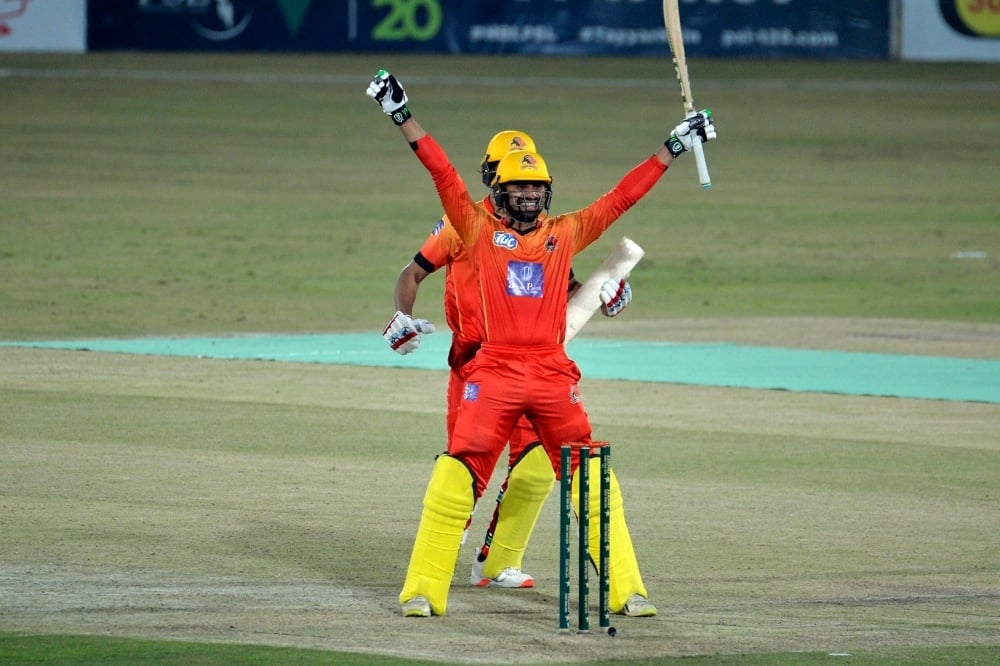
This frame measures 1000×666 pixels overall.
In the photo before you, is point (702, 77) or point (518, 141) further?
point (702, 77)

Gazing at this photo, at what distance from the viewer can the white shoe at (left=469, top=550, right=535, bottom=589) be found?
966 centimetres

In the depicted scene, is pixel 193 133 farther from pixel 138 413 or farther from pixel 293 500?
pixel 293 500

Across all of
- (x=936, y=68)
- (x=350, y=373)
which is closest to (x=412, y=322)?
(x=350, y=373)

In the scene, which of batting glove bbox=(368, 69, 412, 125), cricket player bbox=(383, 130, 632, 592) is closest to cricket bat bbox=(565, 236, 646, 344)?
cricket player bbox=(383, 130, 632, 592)

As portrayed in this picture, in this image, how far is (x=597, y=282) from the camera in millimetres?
10211

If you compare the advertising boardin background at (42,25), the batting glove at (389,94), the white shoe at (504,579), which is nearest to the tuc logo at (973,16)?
the advertising boardin background at (42,25)

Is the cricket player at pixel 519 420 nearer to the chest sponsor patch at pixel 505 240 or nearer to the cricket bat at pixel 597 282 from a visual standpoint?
the cricket bat at pixel 597 282

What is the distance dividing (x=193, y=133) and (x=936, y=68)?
52.9 ft

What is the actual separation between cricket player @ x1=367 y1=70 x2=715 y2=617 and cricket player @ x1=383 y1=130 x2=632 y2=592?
1.15 ft

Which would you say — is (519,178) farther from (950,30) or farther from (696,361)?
(950,30)

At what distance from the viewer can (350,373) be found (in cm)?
1641

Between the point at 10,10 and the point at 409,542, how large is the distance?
110ft

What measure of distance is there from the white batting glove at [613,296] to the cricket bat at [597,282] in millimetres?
271

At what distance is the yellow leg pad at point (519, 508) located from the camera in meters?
9.72
